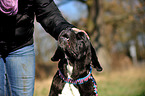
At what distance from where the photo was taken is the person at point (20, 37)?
→ 183 centimetres

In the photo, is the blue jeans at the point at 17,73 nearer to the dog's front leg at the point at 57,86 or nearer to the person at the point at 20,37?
the person at the point at 20,37

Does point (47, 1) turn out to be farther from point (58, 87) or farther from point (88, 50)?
point (58, 87)

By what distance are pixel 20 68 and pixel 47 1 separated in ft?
2.39

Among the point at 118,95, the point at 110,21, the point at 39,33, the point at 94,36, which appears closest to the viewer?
the point at 118,95

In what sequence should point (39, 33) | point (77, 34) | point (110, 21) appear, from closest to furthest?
point (77, 34) → point (39, 33) → point (110, 21)

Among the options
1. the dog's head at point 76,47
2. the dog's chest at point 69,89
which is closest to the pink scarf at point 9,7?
the dog's head at point 76,47

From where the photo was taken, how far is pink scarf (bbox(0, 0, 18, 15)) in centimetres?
176

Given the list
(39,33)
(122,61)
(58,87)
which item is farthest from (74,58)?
(122,61)

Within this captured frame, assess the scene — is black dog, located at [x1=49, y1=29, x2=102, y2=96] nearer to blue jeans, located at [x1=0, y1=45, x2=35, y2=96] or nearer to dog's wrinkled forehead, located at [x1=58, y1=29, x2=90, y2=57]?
dog's wrinkled forehead, located at [x1=58, y1=29, x2=90, y2=57]

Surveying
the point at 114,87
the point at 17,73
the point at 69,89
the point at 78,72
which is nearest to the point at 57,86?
the point at 69,89

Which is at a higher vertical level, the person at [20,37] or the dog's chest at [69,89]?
the person at [20,37]

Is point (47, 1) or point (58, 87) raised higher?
point (47, 1)

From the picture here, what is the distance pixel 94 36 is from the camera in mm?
11594

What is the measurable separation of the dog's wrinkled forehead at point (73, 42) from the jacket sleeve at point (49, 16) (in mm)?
160
